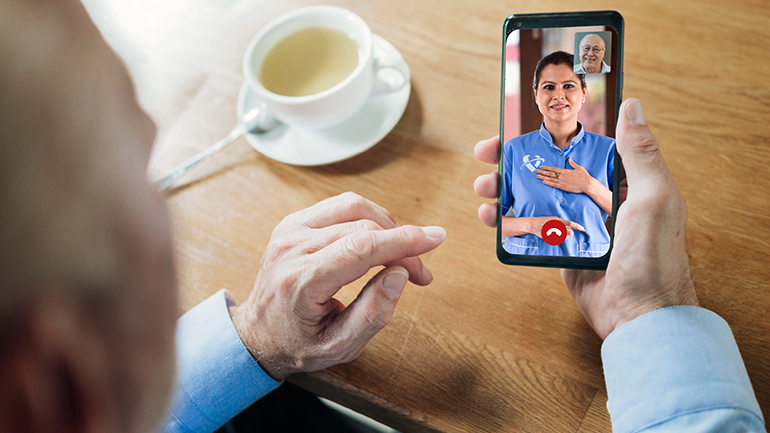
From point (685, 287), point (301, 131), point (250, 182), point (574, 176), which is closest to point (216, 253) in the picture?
point (250, 182)

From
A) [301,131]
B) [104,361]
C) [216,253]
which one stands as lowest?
[216,253]

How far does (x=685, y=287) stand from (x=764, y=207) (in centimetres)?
20

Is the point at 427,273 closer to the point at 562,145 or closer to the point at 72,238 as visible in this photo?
the point at 562,145

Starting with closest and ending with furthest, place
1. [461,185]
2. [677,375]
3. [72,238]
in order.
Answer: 1. [72,238]
2. [677,375]
3. [461,185]

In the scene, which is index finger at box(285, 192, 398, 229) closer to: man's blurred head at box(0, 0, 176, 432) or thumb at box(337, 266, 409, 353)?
thumb at box(337, 266, 409, 353)

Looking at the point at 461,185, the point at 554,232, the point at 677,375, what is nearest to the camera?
the point at 677,375

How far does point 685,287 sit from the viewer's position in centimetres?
54

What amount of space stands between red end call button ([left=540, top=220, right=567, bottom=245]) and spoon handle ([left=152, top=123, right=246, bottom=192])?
471 mm

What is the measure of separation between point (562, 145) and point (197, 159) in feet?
1.71

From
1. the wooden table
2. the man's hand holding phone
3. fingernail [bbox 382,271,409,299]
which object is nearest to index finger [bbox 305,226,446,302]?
fingernail [bbox 382,271,409,299]

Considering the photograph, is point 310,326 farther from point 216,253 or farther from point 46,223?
point 46,223

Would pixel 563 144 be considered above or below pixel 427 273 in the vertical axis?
above

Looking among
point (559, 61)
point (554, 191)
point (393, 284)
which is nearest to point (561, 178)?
point (554, 191)

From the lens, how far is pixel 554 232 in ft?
1.89
